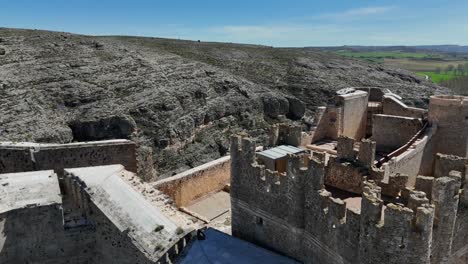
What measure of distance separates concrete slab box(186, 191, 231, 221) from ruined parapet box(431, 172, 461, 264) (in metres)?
9.32

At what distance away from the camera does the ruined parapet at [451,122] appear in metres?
15.9

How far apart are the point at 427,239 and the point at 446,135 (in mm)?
9835

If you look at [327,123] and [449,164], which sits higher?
→ [449,164]

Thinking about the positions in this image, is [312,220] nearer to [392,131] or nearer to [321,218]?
[321,218]

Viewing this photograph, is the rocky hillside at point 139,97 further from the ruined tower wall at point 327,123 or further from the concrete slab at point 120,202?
the concrete slab at point 120,202

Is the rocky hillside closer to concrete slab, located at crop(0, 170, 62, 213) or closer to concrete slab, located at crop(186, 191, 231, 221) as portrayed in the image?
concrete slab, located at crop(186, 191, 231, 221)

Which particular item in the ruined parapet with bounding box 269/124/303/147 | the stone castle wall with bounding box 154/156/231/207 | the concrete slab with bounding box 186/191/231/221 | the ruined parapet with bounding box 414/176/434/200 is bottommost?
the concrete slab with bounding box 186/191/231/221

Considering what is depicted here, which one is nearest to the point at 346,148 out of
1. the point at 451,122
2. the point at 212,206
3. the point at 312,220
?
the point at 312,220

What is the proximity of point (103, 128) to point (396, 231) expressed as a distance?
39.0 metres

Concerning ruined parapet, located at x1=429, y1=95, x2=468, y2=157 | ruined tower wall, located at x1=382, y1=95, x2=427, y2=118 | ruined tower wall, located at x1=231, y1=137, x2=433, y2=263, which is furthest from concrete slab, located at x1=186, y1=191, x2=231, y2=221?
ruined tower wall, located at x1=382, y1=95, x2=427, y2=118

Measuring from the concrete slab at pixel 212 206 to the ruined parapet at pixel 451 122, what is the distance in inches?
355

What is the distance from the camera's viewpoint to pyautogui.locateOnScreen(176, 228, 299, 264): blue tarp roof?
450 inches

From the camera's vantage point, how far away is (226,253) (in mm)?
11875

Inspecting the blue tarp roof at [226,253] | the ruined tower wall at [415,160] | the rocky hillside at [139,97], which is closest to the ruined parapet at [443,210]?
the blue tarp roof at [226,253]
